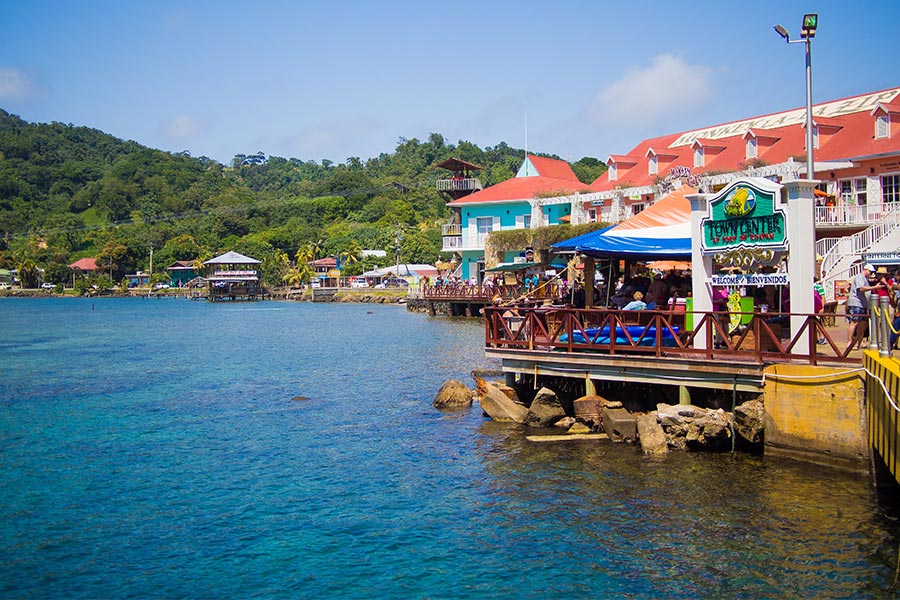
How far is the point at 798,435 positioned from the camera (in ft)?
48.9

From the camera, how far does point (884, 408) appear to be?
37.9ft

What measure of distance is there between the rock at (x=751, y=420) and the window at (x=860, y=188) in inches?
1124

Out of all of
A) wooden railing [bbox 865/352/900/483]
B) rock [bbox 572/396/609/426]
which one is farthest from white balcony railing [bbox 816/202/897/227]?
wooden railing [bbox 865/352/900/483]

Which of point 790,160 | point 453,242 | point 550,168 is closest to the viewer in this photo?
point 790,160

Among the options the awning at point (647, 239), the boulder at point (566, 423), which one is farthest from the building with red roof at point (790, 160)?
the boulder at point (566, 423)

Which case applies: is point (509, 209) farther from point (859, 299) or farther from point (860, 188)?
point (859, 299)

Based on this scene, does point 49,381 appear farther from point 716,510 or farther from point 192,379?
point 716,510

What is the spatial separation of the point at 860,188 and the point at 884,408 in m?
32.1

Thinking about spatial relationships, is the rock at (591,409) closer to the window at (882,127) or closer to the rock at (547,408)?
the rock at (547,408)

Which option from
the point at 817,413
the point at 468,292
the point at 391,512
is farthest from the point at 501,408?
the point at 468,292

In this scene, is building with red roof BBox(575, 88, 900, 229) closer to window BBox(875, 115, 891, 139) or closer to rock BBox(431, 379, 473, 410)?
window BBox(875, 115, 891, 139)

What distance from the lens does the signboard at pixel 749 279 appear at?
16.3 metres

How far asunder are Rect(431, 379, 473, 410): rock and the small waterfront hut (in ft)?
307

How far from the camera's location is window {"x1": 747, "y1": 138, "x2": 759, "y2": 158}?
159 ft
